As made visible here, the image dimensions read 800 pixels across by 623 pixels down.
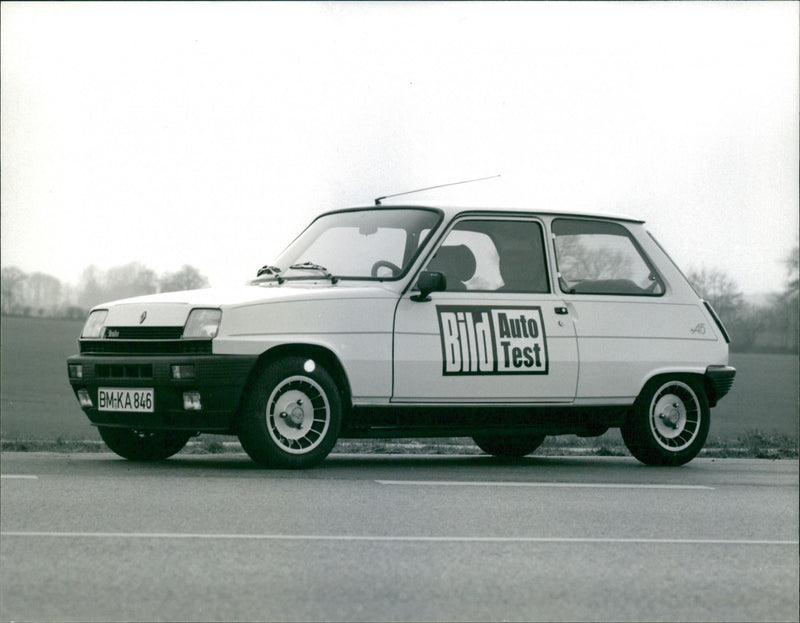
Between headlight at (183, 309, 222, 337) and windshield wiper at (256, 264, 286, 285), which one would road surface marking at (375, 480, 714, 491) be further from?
windshield wiper at (256, 264, 286, 285)

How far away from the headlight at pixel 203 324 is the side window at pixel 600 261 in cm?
301

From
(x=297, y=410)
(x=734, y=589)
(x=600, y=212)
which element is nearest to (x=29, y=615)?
(x=734, y=589)

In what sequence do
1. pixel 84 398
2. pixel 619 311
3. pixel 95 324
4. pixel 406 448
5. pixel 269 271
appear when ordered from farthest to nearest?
pixel 406 448 < pixel 619 311 < pixel 269 271 < pixel 95 324 < pixel 84 398

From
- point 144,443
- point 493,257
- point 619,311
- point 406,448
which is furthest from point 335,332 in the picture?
point 406,448

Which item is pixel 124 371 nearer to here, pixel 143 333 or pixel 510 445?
pixel 143 333

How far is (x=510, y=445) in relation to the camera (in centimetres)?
1257

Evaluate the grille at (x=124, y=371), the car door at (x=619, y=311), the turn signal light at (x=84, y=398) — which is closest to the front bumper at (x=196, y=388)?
the grille at (x=124, y=371)

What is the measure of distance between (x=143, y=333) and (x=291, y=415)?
1.17 m

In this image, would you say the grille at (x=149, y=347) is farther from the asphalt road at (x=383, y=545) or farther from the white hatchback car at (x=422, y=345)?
the asphalt road at (x=383, y=545)

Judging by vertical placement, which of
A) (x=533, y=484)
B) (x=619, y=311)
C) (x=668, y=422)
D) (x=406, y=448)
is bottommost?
(x=406, y=448)

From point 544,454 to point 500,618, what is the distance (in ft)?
26.0

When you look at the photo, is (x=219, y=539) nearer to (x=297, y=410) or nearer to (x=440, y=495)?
(x=440, y=495)

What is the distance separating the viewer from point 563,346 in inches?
430

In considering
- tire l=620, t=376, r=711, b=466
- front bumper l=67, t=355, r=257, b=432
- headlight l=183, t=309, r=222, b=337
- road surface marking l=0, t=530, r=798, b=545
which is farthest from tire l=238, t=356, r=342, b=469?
tire l=620, t=376, r=711, b=466
